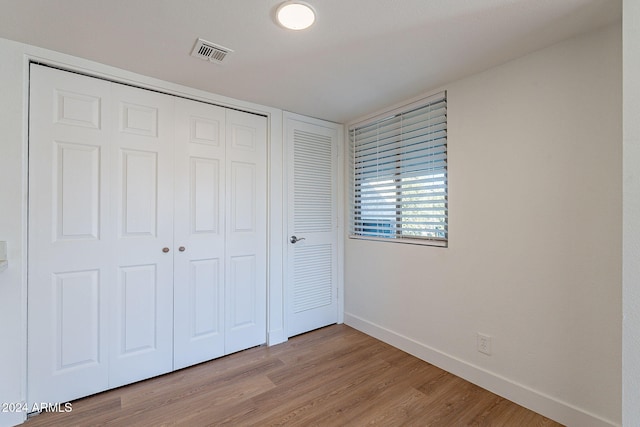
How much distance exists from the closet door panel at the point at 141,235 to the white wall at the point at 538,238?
6.72 ft

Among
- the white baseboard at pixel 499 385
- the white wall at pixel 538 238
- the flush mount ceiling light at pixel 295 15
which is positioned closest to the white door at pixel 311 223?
the white baseboard at pixel 499 385

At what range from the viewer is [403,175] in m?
2.61

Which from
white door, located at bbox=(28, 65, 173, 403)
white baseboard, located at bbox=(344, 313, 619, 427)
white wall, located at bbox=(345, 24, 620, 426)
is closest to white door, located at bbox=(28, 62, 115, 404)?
white door, located at bbox=(28, 65, 173, 403)

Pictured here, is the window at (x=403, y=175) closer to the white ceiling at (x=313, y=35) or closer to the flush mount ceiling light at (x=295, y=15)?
the white ceiling at (x=313, y=35)

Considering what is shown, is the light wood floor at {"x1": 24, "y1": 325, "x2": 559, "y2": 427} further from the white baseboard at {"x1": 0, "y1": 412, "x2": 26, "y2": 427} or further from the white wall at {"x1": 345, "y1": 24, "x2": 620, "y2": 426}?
the white wall at {"x1": 345, "y1": 24, "x2": 620, "y2": 426}

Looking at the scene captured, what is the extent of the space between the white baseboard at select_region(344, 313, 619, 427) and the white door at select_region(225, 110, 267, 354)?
1.21 metres

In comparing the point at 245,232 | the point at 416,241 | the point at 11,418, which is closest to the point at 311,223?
the point at 245,232

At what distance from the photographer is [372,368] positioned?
2.29 metres

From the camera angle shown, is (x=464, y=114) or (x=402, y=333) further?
(x=402, y=333)

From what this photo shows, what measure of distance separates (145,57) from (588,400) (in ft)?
10.8

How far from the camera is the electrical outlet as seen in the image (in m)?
2.00

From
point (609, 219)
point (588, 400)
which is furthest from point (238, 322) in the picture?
point (609, 219)

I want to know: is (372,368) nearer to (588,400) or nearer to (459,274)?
(459,274)

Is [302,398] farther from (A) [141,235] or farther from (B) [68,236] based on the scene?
(B) [68,236]
